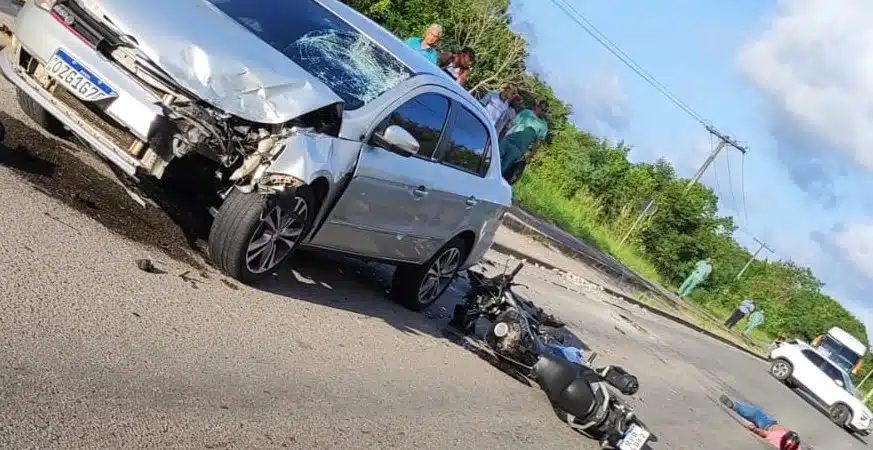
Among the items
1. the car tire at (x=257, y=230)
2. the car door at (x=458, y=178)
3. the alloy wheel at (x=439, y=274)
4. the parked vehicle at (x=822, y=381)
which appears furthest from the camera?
the parked vehicle at (x=822, y=381)

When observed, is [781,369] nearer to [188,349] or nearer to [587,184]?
[587,184]

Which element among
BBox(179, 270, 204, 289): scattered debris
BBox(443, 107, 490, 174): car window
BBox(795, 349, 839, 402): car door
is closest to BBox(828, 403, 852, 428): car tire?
BBox(795, 349, 839, 402): car door

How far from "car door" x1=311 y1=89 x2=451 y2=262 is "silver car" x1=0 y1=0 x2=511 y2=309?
0.01m

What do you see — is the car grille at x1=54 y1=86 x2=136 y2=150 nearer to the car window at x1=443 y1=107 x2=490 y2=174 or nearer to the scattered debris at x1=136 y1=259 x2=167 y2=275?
the scattered debris at x1=136 y1=259 x2=167 y2=275

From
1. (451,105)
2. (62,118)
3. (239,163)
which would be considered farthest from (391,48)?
(62,118)

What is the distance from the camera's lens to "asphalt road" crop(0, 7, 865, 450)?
13.4 feet

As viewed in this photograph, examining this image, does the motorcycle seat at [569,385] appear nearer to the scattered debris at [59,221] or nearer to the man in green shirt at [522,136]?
the scattered debris at [59,221]

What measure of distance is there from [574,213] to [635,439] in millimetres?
26410

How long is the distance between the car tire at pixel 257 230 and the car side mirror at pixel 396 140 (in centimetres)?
70

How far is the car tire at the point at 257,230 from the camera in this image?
5949mm

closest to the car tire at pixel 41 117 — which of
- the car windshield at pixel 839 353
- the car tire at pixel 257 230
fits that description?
the car tire at pixel 257 230

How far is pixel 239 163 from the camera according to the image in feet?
19.4

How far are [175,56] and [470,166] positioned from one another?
333cm

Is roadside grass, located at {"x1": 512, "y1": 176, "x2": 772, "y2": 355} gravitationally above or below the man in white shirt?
below
